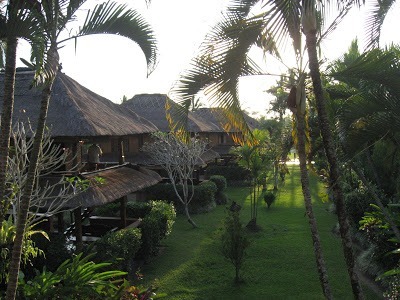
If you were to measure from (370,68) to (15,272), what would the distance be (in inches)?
213

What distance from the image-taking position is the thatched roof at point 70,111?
9.25m

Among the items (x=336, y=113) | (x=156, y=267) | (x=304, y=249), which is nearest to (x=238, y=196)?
(x=304, y=249)

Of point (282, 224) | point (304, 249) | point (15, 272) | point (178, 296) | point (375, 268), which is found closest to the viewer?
point (15, 272)

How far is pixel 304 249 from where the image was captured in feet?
39.1

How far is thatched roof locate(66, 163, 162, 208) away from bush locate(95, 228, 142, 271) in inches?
33.6

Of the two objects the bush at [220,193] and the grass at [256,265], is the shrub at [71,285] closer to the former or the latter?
the grass at [256,265]

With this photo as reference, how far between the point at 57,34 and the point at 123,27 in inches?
32.6

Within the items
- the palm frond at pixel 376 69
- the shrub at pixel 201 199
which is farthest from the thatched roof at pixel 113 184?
the palm frond at pixel 376 69

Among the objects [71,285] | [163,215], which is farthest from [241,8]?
[163,215]

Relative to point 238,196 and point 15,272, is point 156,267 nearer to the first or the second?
point 15,272

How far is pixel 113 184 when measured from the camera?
32.3ft

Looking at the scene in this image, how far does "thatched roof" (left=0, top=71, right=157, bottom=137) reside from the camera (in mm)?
9250

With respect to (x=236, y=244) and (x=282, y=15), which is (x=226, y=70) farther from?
(x=236, y=244)

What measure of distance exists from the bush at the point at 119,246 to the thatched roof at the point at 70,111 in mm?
2488
